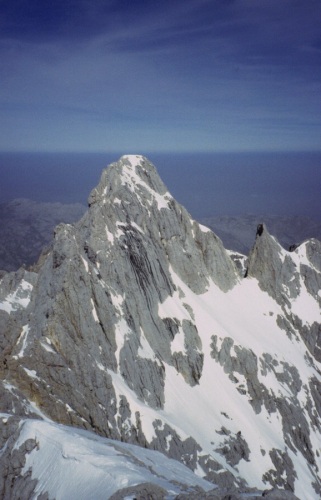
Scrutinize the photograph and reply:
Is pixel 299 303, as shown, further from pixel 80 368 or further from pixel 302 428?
pixel 80 368

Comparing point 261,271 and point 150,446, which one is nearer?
point 150,446

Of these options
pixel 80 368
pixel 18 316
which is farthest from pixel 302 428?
pixel 18 316

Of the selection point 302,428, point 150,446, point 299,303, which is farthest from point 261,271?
point 150,446

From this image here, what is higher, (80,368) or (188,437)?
(80,368)

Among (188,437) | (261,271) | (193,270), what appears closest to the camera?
(188,437)

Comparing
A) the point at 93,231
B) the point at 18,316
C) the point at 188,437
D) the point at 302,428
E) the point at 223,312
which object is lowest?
the point at 302,428

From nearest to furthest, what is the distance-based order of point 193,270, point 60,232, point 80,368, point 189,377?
point 80,368, point 60,232, point 189,377, point 193,270
